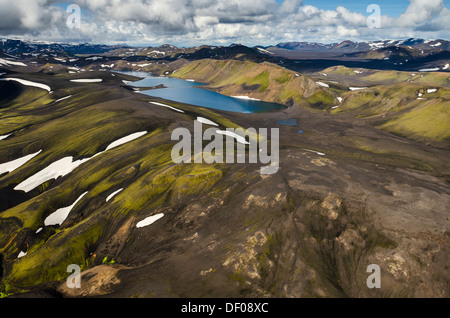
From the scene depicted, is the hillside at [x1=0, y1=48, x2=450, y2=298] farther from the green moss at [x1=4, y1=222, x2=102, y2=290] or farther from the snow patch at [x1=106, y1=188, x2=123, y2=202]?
the snow patch at [x1=106, y1=188, x2=123, y2=202]

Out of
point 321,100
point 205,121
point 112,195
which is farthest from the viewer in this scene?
point 321,100

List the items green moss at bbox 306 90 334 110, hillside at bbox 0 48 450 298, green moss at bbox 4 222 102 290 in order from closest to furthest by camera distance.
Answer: hillside at bbox 0 48 450 298 < green moss at bbox 4 222 102 290 < green moss at bbox 306 90 334 110

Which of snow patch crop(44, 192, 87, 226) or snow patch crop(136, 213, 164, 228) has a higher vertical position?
snow patch crop(136, 213, 164, 228)

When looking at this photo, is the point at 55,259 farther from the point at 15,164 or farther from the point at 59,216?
the point at 15,164

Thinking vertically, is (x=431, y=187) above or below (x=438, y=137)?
above

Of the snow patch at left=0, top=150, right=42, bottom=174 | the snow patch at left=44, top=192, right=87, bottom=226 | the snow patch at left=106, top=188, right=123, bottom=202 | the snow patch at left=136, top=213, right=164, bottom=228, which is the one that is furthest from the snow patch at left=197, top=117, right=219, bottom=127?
the snow patch at left=136, top=213, right=164, bottom=228

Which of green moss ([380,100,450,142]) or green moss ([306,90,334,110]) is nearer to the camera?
green moss ([380,100,450,142])

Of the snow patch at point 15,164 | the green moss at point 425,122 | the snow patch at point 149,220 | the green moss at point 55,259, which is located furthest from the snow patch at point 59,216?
the green moss at point 425,122

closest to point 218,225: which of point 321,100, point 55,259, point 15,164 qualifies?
point 55,259

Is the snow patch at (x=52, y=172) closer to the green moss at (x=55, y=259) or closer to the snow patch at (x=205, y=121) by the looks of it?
the green moss at (x=55, y=259)
